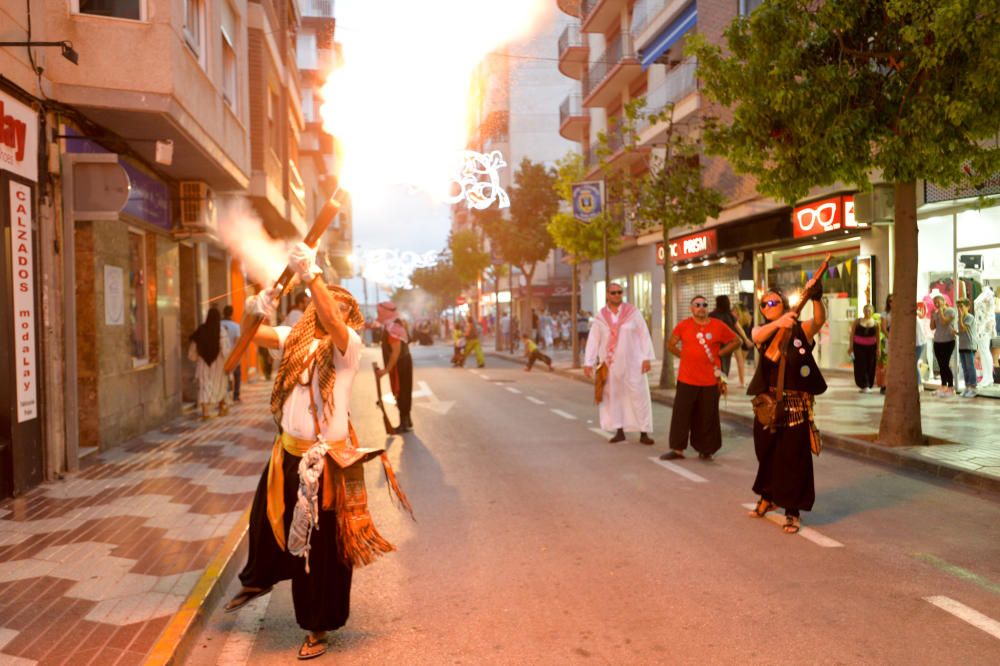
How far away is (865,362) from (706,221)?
27.1ft

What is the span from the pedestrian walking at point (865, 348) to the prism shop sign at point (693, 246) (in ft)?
28.5

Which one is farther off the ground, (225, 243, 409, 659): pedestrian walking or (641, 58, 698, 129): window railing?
(641, 58, 698, 129): window railing

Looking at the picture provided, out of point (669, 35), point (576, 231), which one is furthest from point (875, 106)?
point (669, 35)

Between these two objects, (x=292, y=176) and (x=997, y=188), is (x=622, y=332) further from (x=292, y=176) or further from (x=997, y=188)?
(x=292, y=176)

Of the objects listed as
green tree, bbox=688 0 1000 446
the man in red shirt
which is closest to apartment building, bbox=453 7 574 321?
green tree, bbox=688 0 1000 446

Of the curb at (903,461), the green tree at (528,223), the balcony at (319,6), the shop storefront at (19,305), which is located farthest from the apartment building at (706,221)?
the shop storefront at (19,305)

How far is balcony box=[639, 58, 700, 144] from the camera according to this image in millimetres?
25734

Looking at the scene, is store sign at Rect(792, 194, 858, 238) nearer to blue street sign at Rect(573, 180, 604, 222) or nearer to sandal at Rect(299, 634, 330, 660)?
blue street sign at Rect(573, 180, 604, 222)

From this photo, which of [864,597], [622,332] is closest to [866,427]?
[622,332]

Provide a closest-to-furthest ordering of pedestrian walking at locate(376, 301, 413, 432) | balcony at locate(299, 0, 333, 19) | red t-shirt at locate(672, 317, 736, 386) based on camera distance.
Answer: red t-shirt at locate(672, 317, 736, 386), pedestrian walking at locate(376, 301, 413, 432), balcony at locate(299, 0, 333, 19)

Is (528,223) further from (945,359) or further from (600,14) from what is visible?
(945,359)

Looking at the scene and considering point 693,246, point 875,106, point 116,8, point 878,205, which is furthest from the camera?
point 693,246

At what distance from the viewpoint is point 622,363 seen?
35.8ft

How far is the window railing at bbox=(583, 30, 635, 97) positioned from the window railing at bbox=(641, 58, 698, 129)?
3.71m
